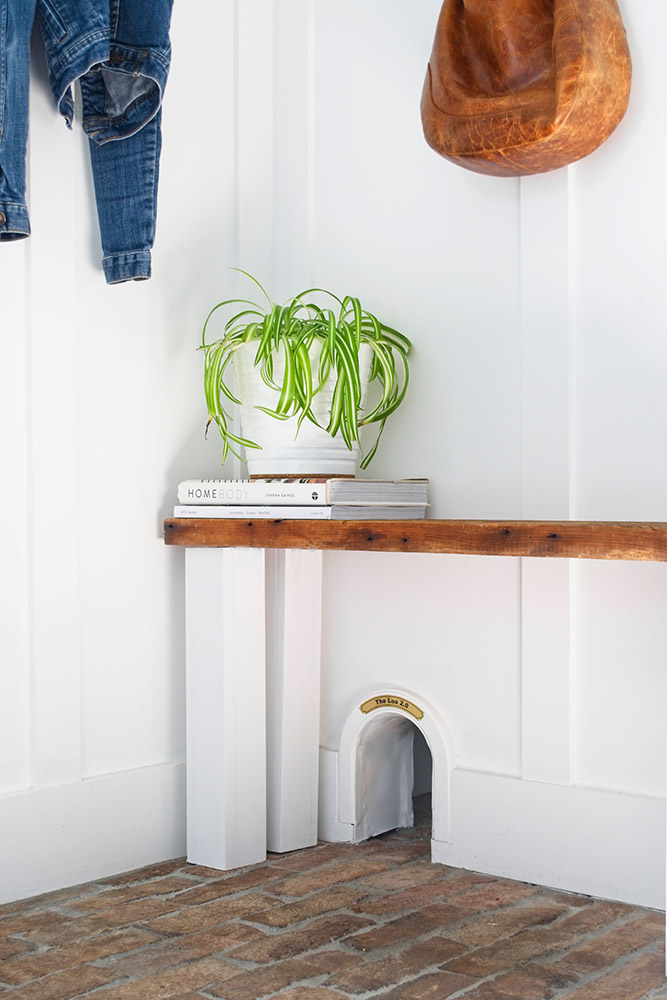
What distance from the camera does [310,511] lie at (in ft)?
5.91

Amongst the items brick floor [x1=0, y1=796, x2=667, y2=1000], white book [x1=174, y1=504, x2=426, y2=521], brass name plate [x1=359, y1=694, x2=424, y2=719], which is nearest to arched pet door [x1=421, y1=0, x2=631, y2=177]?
white book [x1=174, y1=504, x2=426, y2=521]

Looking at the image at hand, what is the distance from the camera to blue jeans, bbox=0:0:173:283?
1675 millimetres

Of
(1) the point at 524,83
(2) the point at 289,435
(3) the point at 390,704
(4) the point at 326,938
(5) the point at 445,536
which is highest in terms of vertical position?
(1) the point at 524,83

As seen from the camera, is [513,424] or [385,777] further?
[385,777]

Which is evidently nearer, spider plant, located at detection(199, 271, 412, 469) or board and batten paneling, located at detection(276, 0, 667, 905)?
board and batten paneling, located at detection(276, 0, 667, 905)

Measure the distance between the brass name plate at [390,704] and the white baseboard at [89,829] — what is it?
0.38 meters

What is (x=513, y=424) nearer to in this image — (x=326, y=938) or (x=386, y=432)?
(x=386, y=432)

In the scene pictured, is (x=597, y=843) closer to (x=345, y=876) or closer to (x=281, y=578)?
(x=345, y=876)

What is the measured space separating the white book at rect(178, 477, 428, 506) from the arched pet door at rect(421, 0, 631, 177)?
1.85ft

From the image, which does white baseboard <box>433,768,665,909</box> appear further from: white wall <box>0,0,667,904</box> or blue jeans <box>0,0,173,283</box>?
blue jeans <box>0,0,173,283</box>

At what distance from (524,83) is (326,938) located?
4.51 feet

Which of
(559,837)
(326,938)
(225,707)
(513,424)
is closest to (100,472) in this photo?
(225,707)

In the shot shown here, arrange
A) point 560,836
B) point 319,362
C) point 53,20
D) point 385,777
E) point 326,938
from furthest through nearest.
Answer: point 385,777 < point 319,362 < point 560,836 < point 53,20 < point 326,938

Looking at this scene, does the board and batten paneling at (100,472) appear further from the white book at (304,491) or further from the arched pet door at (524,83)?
the arched pet door at (524,83)
